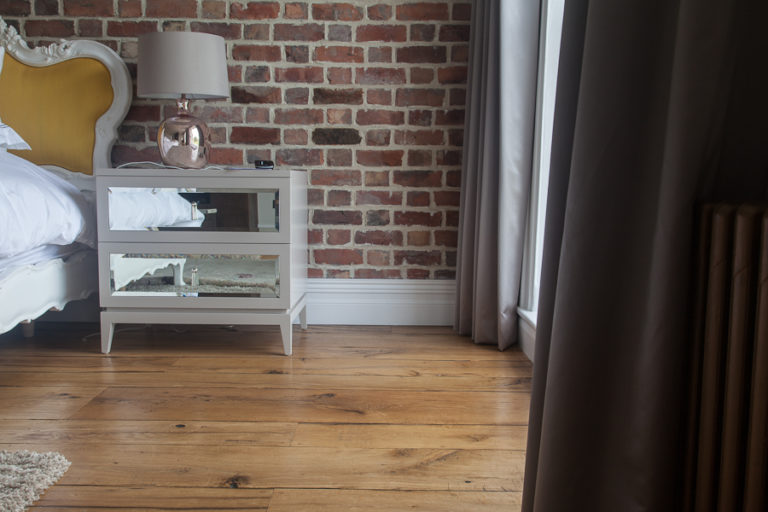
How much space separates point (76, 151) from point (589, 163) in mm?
2361

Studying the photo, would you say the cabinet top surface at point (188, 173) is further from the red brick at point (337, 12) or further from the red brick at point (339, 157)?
the red brick at point (337, 12)

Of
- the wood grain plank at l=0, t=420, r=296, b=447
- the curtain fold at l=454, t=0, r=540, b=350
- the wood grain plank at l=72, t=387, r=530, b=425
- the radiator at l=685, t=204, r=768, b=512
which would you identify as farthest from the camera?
the curtain fold at l=454, t=0, r=540, b=350

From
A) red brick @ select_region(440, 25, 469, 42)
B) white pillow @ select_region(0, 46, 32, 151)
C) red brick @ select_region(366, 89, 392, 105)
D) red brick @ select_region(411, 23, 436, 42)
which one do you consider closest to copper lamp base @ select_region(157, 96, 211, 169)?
white pillow @ select_region(0, 46, 32, 151)

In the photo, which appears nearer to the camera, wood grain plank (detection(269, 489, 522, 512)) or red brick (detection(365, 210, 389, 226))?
wood grain plank (detection(269, 489, 522, 512))

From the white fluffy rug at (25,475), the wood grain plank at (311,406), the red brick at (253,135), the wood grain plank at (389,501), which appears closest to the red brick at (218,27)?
the red brick at (253,135)

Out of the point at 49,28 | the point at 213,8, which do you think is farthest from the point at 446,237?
the point at 49,28

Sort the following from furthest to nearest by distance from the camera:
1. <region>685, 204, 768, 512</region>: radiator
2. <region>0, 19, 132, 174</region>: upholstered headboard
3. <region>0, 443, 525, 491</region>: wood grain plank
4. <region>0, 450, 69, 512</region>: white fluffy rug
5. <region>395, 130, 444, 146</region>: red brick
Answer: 1. <region>395, 130, 444, 146</region>: red brick
2. <region>0, 19, 132, 174</region>: upholstered headboard
3. <region>0, 443, 525, 491</region>: wood grain plank
4. <region>0, 450, 69, 512</region>: white fluffy rug
5. <region>685, 204, 768, 512</region>: radiator

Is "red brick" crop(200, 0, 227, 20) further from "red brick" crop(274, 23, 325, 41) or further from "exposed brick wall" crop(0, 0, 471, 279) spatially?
"red brick" crop(274, 23, 325, 41)

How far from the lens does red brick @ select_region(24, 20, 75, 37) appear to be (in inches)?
98.7

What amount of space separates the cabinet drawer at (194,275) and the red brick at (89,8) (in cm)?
108

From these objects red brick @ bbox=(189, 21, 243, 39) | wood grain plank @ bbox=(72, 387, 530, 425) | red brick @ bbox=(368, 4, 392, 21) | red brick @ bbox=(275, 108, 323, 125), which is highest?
red brick @ bbox=(368, 4, 392, 21)

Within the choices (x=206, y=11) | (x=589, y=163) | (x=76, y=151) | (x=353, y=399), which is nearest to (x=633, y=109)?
(x=589, y=163)

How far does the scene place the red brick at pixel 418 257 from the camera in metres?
2.65

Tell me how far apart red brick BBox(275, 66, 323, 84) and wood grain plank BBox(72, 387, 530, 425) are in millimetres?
1391
